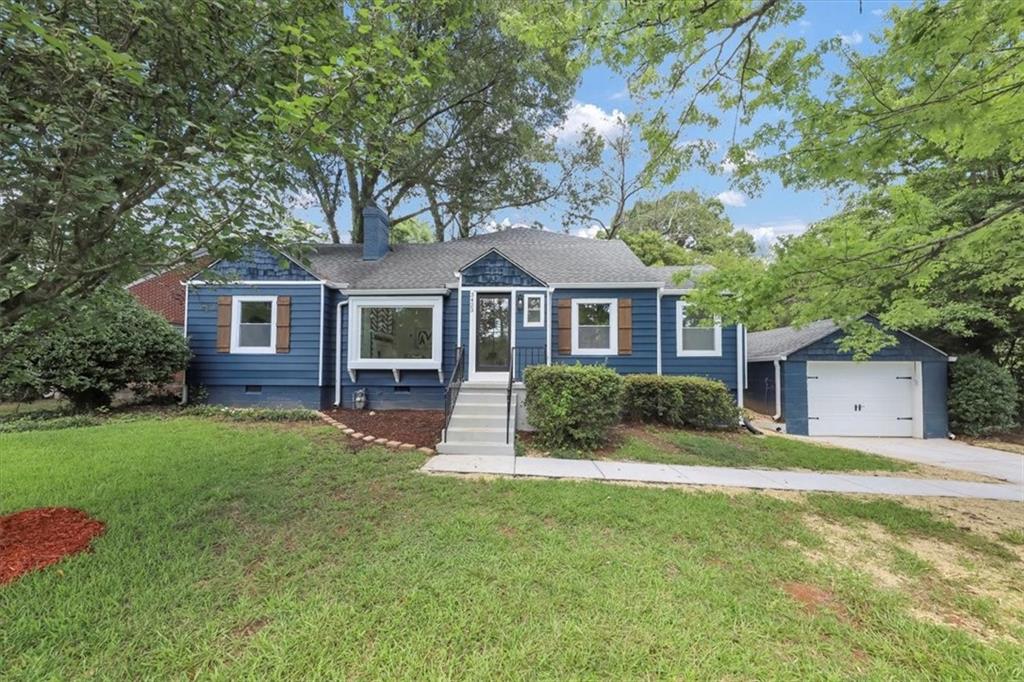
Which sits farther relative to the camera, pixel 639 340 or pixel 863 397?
pixel 863 397

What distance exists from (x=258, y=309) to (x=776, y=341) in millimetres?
14504

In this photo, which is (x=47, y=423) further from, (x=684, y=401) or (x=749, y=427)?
(x=749, y=427)

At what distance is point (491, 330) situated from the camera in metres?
10.1

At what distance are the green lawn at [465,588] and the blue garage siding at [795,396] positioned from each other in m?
6.08

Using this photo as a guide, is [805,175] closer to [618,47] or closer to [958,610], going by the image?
[618,47]

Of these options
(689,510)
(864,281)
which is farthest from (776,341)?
(689,510)

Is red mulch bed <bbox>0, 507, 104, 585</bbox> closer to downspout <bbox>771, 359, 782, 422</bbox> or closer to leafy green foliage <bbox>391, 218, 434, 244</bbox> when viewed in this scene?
downspout <bbox>771, 359, 782, 422</bbox>

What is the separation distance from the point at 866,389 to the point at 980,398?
251cm

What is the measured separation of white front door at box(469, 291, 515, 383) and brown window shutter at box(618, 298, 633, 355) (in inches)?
101

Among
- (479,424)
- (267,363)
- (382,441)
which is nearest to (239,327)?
(267,363)

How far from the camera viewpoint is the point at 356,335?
10.5 metres

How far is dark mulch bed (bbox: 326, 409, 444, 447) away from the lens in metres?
7.56

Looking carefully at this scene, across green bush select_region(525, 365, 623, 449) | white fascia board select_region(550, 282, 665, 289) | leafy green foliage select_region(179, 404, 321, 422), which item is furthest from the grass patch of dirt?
leafy green foliage select_region(179, 404, 321, 422)

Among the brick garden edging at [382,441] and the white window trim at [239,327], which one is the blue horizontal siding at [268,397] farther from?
the brick garden edging at [382,441]
